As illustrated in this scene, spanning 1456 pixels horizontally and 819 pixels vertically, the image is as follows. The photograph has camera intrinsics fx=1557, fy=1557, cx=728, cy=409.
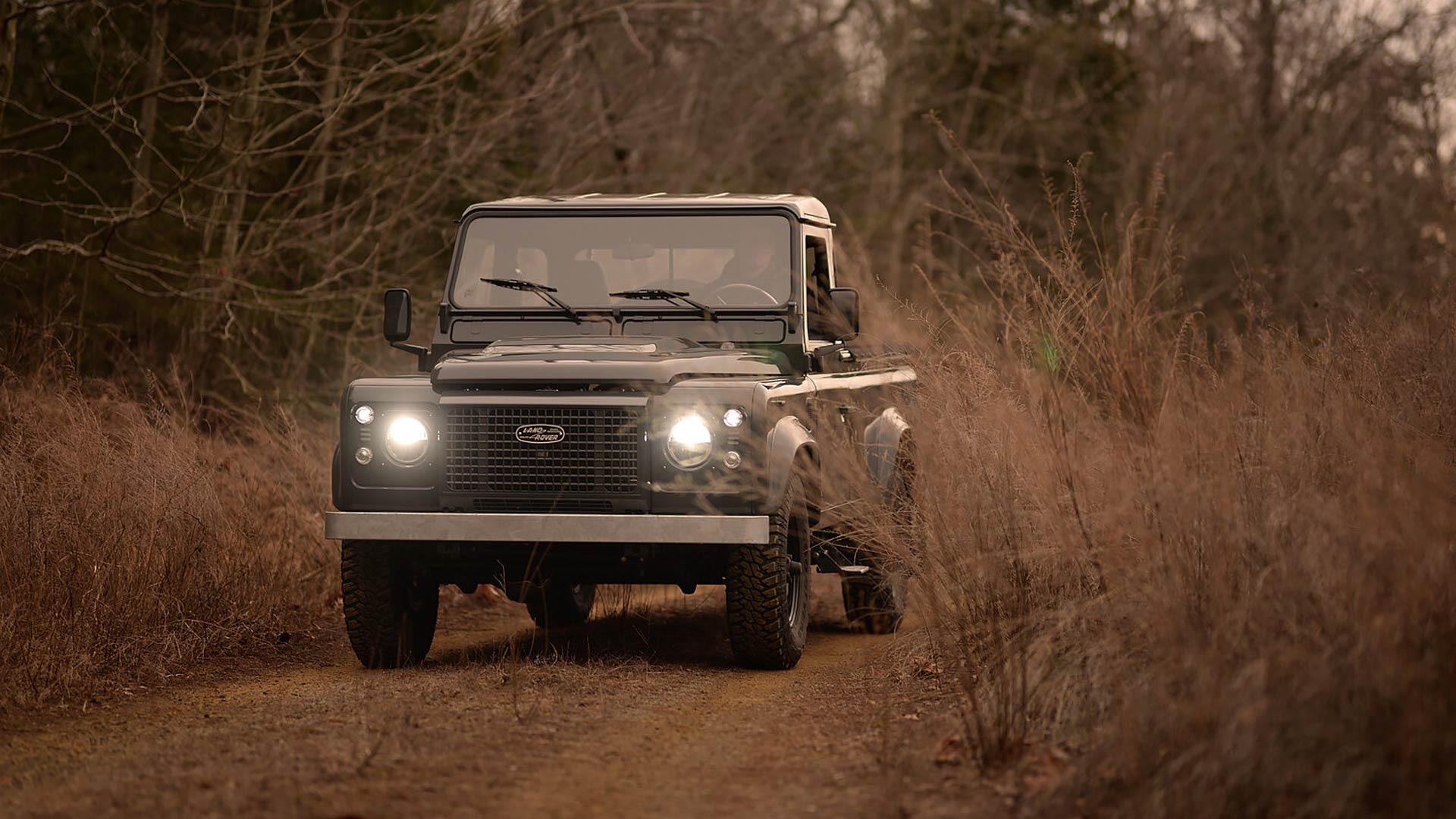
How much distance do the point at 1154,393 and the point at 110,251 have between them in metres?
8.84

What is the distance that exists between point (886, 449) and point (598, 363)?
2014 millimetres

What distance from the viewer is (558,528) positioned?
20.3 ft

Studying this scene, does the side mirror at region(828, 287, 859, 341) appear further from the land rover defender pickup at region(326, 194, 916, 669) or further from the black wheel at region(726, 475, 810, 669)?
the black wheel at region(726, 475, 810, 669)

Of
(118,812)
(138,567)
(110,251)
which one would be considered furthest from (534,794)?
(110,251)

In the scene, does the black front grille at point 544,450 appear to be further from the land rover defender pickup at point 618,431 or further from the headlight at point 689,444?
the headlight at point 689,444

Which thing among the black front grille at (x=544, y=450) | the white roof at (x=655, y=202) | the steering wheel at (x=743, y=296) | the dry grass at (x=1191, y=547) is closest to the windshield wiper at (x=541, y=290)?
the white roof at (x=655, y=202)

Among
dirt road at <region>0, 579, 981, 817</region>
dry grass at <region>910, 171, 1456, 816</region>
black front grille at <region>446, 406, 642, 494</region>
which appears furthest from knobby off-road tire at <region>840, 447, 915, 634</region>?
black front grille at <region>446, 406, 642, 494</region>

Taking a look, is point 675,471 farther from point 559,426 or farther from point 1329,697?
point 1329,697

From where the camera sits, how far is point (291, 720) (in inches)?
218

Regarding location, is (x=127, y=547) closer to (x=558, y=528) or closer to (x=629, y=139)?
(x=558, y=528)

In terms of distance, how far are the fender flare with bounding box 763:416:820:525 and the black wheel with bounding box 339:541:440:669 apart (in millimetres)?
1670

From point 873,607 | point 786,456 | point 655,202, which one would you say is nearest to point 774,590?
point 786,456

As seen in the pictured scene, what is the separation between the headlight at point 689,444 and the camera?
20.6 ft

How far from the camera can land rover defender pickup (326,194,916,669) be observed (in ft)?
20.6
